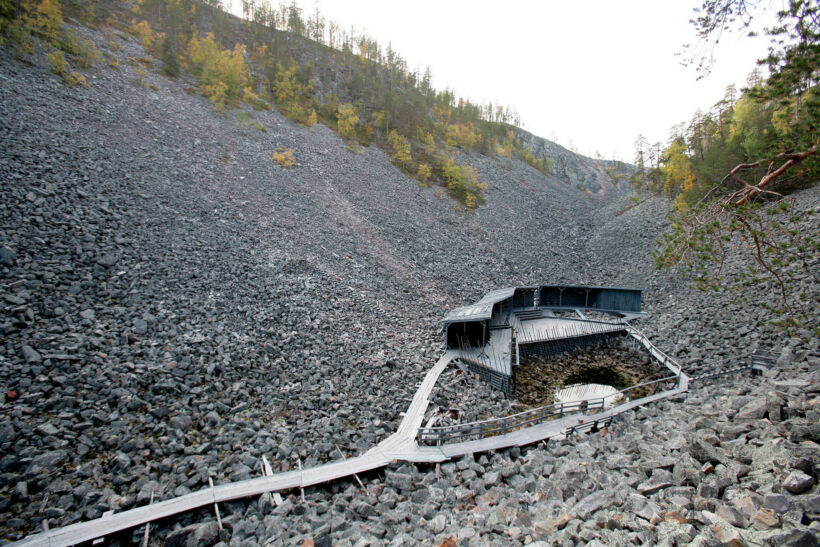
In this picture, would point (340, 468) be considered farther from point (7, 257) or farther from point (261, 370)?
point (7, 257)

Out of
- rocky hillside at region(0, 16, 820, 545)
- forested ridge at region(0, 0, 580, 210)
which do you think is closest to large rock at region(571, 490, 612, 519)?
rocky hillside at region(0, 16, 820, 545)

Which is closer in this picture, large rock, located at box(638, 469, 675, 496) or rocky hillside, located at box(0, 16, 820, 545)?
large rock, located at box(638, 469, 675, 496)

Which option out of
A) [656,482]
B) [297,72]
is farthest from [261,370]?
[297,72]

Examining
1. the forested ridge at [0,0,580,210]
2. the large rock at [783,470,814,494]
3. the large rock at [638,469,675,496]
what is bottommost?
the large rock at [638,469,675,496]

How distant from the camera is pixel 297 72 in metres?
54.8

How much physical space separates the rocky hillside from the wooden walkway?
27 cm

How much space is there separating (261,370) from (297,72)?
190ft

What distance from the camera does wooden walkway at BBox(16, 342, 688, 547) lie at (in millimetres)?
6555

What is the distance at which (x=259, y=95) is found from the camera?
44.8 m

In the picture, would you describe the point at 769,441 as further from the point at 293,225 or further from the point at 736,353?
the point at 293,225

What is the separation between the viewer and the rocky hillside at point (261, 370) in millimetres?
6230

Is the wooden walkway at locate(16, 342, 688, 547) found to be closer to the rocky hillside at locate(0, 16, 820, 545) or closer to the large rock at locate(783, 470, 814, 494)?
the rocky hillside at locate(0, 16, 820, 545)

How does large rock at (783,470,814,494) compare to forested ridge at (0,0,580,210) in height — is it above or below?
below

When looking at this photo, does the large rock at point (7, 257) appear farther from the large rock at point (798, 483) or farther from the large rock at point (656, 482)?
the large rock at point (798, 483)
